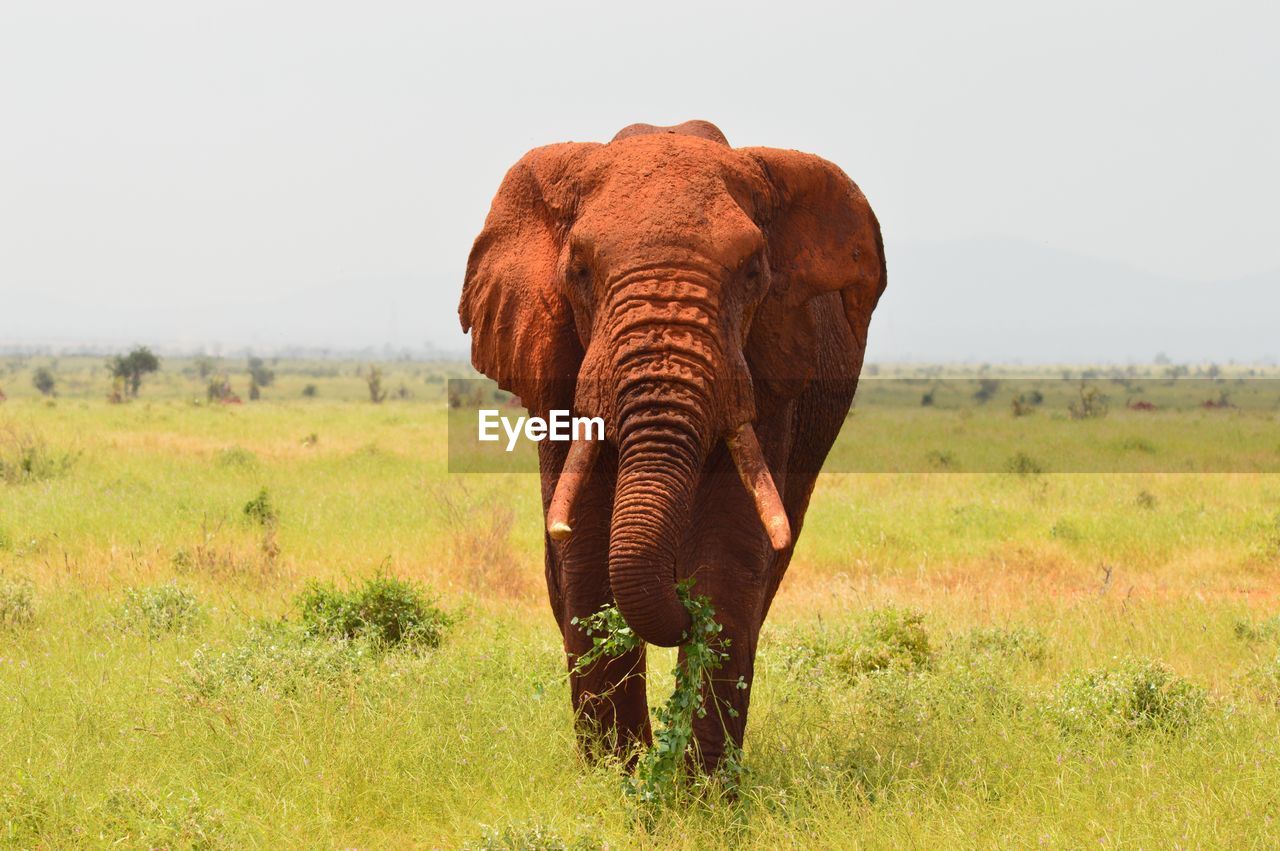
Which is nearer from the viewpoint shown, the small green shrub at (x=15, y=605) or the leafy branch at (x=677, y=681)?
the leafy branch at (x=677, y=681)

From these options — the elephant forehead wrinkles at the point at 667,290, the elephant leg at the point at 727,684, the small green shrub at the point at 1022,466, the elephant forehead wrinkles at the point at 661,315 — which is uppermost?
the elephant forehead wrinkles at the point at 667,290

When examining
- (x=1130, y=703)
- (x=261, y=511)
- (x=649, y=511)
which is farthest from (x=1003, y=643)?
(x=261, y=511)

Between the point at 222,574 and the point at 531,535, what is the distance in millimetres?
3650

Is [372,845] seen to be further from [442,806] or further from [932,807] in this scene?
[932,807]

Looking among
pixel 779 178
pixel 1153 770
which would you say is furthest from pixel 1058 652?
pixel 779 178

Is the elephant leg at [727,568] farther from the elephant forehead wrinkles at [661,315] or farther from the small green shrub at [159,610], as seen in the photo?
the small green shrub at [159,610]

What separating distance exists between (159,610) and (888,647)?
4735 mm

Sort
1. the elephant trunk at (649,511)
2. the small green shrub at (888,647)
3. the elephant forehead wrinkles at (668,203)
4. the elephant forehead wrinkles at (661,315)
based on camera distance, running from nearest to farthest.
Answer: the elephant trunk at (649,511) → the elephant forehead wrinkles at (661,315) → the elephant forehead wrinkles at (668,203) → the small green shrub at (888,647)

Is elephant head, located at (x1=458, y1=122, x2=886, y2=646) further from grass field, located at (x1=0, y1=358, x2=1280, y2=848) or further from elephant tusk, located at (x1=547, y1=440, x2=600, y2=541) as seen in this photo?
grass field, located at (x1=0, y1=358, x2=1280, y2=848)

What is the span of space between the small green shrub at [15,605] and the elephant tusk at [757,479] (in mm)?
5703

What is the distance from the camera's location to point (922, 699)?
22.8 feet

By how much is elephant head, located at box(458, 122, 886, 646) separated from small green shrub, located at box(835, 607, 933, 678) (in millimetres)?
3148

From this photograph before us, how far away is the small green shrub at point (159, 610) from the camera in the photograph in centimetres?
847

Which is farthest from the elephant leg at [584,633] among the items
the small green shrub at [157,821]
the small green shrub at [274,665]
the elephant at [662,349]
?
the small green shrub at [274,665]
